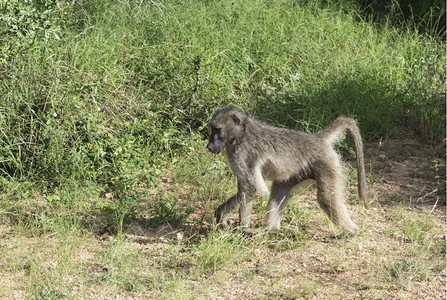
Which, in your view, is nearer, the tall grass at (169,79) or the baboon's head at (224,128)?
the baboon's head at (224,128)

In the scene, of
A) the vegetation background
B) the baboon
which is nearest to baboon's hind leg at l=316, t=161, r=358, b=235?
the baboon

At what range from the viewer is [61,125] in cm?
552

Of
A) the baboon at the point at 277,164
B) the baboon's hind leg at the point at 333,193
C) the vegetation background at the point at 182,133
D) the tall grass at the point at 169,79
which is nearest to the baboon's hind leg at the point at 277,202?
the baboon at the point at 277,164

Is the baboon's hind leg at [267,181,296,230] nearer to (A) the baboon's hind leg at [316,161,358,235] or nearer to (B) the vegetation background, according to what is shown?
(B) the vegetation background

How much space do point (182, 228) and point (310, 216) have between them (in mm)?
1095

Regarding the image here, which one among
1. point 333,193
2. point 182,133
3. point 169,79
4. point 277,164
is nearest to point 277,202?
point 277,164

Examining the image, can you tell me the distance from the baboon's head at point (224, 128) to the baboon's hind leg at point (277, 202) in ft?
1.76

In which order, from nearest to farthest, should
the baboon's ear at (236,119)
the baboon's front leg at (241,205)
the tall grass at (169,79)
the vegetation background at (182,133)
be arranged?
1. the vegetation background at (182,133)
2. the baboon's front leg at (241,205)
3. the baboon's ear at (236,119)
4. the tall grass at (169,79)

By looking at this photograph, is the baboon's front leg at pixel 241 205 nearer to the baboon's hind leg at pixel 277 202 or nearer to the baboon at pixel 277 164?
the baboon at pixel 277 164

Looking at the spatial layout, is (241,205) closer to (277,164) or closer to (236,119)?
(277,164)

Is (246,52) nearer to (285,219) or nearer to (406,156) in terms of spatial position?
(406,156)

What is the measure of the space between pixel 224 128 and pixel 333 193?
0.97 metres

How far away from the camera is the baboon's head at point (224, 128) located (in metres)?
4.90

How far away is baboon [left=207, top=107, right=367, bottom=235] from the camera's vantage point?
4848 mm
